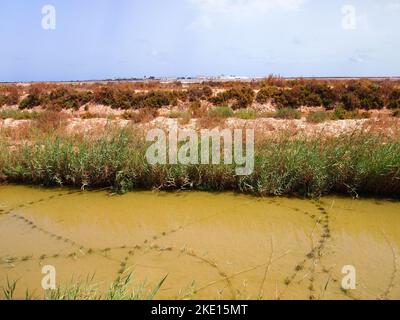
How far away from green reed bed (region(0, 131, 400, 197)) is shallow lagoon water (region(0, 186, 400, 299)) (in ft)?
0.94

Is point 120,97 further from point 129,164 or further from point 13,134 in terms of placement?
point 129,164

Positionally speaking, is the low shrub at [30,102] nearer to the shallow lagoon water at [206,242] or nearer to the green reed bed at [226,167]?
the green reed bed at [226,167]

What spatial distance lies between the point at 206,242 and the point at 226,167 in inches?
82.3

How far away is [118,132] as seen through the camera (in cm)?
852

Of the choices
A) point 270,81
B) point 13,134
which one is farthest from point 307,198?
point 270,81

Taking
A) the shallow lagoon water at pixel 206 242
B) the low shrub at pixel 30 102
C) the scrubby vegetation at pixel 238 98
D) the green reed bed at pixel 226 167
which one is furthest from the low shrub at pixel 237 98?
the shallow lagoon water at pixel 206 242

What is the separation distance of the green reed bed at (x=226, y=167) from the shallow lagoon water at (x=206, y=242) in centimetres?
29

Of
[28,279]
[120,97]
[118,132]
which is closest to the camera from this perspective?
[28,279]

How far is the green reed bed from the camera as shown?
7.14m

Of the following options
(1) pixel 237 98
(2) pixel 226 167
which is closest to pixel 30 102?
(1) pixel 237 98

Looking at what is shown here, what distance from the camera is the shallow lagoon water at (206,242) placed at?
4.57m

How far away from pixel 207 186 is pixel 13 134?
19.9 ft

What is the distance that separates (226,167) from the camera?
294 inches

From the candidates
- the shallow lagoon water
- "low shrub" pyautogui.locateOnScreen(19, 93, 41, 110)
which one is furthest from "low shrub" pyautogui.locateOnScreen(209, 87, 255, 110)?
the shallow lagoon water
